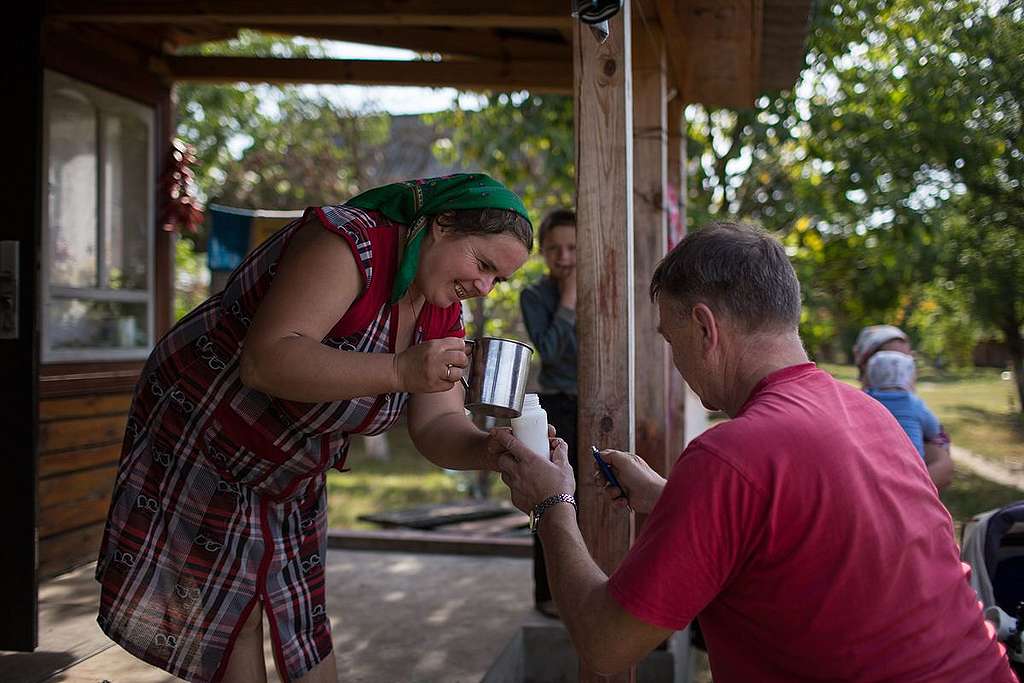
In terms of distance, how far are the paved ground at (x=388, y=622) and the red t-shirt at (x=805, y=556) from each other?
227cm

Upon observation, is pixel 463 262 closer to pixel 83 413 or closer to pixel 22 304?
pixel 22 304

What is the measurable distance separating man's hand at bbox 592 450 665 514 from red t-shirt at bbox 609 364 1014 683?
492 mm

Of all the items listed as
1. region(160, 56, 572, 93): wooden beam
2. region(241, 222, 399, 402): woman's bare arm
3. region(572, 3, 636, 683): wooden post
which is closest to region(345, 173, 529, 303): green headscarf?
region(241, 222, 399, 402): woman's bare arm

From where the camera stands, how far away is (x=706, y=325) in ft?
5.73

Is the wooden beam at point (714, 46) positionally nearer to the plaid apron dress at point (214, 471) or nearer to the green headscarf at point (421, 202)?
the green headscarf at point (421, 202)

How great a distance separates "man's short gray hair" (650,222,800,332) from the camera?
172 cm

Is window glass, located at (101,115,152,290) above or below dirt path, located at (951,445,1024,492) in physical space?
above

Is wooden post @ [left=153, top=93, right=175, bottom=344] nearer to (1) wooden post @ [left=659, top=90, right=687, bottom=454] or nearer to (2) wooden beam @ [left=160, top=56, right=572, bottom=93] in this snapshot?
(2) wooden beam @ [left=160, top=56, right=572, bottom=93]

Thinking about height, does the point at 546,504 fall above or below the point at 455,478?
above

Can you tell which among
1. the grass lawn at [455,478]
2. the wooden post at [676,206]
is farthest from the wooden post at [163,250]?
the grass lawn at [455,478]

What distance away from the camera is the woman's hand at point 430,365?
1936 mm

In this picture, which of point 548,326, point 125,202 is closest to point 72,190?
point 125,202

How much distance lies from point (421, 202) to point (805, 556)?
108 cm

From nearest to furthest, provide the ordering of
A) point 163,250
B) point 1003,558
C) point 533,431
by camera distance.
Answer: point 533,431 < point 1003,558 < point 163,250
